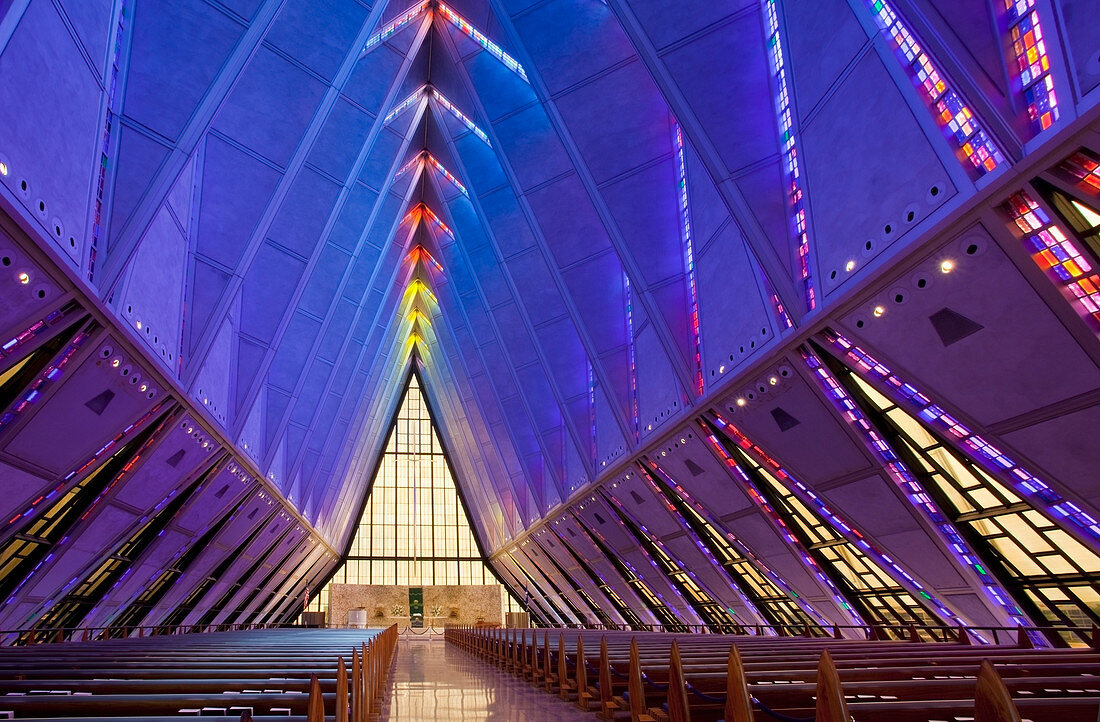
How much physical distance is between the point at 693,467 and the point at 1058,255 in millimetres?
8649

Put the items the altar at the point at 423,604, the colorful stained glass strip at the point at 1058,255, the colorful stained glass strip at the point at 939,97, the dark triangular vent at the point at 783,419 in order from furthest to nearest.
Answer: the altar at the point at 423,604, the dark triangular vent at the point at 783,419, the colorful stained glass strip at the point at 939,97, the colorful stained glass strip at the point at 1058,255

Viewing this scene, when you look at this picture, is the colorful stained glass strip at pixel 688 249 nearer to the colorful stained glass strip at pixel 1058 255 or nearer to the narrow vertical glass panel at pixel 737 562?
the narrow vertical glass panel at pixel 737 562

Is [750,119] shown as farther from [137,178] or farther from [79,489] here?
[79,489]

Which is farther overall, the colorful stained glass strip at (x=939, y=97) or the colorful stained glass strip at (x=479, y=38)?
the colorful stained glass strip at (x=479, y=38)

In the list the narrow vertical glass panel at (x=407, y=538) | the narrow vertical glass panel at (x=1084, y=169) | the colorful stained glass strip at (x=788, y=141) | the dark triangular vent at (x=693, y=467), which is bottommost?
the narrow vertical glass panel at (x=1084, y=169)

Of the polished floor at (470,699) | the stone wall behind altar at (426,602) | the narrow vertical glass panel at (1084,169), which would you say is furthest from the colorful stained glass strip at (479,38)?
the stone wall behind altar at (426,602)

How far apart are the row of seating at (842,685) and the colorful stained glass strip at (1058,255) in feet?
8.93

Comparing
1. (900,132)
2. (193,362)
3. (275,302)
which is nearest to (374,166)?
(275,302)

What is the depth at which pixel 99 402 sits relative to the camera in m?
9.96

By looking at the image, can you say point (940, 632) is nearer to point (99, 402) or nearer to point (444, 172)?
point (99, 402)

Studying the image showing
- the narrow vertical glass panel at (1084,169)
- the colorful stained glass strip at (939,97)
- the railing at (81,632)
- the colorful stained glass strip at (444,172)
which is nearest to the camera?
the narrow vertical glass panel at (1084,169)

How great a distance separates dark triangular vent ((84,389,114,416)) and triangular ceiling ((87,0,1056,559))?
3.45 ft

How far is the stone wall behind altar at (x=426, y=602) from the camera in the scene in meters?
44.4

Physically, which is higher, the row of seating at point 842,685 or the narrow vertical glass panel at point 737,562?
the narrow vertical glass panel at point 737,562
